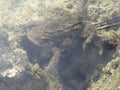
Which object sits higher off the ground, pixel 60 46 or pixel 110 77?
pixel 60 46

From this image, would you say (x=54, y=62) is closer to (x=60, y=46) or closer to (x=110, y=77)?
(x=60, y=46)

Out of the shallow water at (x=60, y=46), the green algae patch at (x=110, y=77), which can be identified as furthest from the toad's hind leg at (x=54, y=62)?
the green algae patch at (x=110, y=77)

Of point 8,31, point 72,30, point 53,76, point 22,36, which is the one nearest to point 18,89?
point 53,76

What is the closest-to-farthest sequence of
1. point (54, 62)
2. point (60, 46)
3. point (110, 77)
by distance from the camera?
1. point (110, 77)
2. point (60, 46)
3. point (54, 62)

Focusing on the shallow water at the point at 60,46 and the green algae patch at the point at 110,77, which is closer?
the green algae patch at the point at 110,77

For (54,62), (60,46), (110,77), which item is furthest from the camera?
(54,62)

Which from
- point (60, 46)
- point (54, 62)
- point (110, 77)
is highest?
point (60, 46)

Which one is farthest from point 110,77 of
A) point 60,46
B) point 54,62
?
point 54,62

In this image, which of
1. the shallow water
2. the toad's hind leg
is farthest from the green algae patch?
the toad's hind leg

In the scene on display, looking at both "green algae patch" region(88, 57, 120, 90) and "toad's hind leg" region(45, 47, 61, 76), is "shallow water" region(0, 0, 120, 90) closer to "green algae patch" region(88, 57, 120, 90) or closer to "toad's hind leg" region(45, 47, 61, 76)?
"toad's hind leg" region(45, 47, 61, 76)

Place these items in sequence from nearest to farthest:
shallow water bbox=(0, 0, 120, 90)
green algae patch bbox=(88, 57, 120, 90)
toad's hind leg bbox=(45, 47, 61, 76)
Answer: green algae patch bbox=(88, 57, 120, 90), shallow water bbox=(0, 0, 120, 90), toad's hind leg bbox=(45, 47, 61, 76)

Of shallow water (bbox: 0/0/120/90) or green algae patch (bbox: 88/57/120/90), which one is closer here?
green algae patch (bbox: 88/57/120/90)

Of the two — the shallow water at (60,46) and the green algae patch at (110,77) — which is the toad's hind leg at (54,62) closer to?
the shallow water at (60,46)
